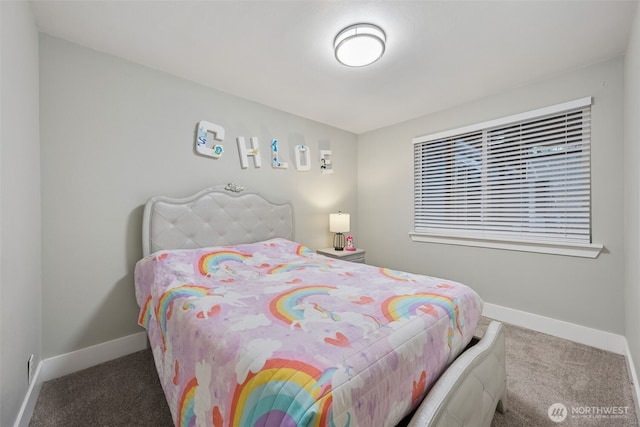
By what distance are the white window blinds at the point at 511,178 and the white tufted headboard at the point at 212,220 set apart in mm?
1843

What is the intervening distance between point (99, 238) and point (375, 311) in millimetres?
2101

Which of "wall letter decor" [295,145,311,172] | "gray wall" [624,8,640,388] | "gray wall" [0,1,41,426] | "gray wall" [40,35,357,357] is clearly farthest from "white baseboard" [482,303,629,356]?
"gray wall" [0,1,41,426]

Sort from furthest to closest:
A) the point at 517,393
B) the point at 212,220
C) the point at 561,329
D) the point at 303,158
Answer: the point at 303,158 → the point at 212,220 → the point at 561,329 → the point at 517,393

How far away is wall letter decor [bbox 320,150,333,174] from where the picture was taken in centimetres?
357

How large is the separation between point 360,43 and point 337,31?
0.18 meters

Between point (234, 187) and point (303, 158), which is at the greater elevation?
point (303, 158)

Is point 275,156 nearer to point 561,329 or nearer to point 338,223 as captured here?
point 338,223

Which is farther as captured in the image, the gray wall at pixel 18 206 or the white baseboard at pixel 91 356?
the white baseboard at pixel 91 356

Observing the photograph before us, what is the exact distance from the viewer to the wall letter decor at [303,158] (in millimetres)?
3283

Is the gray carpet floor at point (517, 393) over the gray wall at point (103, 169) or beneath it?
beneath

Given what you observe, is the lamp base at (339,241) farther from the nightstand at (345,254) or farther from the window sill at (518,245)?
the window sill at (518,245)

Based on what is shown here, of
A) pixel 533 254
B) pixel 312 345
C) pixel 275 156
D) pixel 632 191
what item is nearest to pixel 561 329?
pixel 533 254

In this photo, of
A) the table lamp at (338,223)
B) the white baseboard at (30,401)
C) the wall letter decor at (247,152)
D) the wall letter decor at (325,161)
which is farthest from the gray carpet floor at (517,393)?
the wall letter decor at (325,161)

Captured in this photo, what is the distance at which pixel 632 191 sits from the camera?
1.75m
